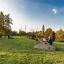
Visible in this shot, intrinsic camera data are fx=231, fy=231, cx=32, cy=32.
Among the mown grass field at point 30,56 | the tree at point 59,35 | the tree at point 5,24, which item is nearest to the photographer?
the mown grass field at point 30,56

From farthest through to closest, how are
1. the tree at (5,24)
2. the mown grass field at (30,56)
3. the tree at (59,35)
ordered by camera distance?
the tree at (59,35)
the tree at (5,24)
the mown grass field at (30,56)

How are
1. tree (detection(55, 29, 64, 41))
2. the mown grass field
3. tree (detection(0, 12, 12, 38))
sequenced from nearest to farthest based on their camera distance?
the mown grass field < tree (detection(0, 12, 12, 38)) < tree (detection(55, 29, 64, 41))

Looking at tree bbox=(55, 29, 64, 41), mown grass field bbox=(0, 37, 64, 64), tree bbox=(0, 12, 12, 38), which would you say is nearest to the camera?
mown grass field bbox=(0, 37, 64, 64)

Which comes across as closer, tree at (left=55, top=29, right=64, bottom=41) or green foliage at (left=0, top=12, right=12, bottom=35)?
green foliage at (left=0, top=12, right=12, bottom=35)

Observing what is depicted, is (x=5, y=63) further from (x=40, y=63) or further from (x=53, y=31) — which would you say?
(x=53, y=31)

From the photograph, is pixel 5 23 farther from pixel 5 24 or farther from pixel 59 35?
pixel 59 35

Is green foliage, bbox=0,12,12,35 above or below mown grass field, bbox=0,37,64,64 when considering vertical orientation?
above

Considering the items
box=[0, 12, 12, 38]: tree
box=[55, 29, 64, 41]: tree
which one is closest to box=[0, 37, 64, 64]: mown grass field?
box=[0, 12, 12, 38]: tree

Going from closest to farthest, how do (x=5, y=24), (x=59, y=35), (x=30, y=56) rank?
(x=30, y=56)
(x=5, y=24)
(x=59, y=35)

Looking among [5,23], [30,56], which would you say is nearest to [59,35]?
[5,23]

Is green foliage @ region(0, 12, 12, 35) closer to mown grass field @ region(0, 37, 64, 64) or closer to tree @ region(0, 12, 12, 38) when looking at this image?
tree @ region(0, 12, 12, 38)

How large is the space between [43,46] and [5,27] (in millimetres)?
32286

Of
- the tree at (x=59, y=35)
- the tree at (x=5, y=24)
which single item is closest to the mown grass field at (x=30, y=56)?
the tree at (x=5, y=24)

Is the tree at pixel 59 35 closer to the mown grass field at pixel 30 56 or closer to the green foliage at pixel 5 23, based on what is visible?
the green foliage at pixel 5 23
